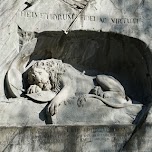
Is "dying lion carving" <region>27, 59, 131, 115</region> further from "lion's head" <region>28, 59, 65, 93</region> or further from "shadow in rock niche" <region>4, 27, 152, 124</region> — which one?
"shadow in rock niche" <region>4, 27, 152, 124</region>

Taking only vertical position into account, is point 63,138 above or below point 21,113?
below

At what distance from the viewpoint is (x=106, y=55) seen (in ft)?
19.7

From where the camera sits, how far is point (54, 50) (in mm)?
5820

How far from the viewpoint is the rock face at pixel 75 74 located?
196 inches

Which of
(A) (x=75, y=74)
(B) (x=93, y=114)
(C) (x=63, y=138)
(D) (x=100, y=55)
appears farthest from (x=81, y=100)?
(D) (x=100, y=55)

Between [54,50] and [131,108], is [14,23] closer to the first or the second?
[54,50]

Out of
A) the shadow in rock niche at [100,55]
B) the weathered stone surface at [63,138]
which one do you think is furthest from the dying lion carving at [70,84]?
the weathered stone surface at [63,138]

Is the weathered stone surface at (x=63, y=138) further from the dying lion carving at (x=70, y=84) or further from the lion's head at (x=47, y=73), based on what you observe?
the lion's head at (x=47, y=73)

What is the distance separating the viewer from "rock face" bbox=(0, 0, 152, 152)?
196 inches

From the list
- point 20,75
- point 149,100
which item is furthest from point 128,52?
point 20,75

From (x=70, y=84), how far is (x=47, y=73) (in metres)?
0.30

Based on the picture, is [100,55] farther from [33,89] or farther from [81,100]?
[33,89]

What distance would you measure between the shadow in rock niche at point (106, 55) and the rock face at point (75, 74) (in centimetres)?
1

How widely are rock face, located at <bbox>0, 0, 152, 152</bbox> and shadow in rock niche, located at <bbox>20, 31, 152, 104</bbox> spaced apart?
0.01m
